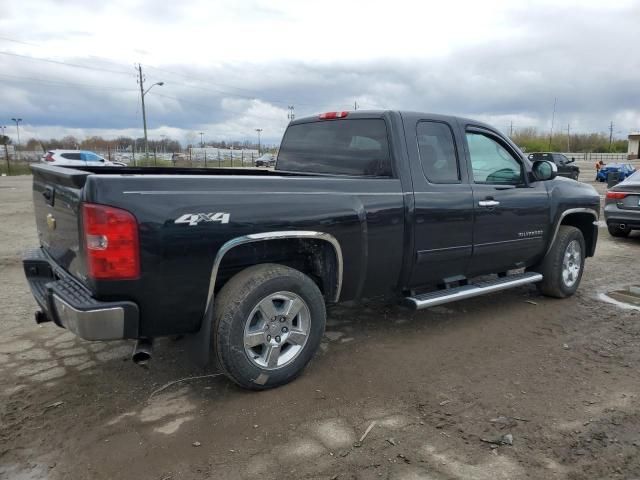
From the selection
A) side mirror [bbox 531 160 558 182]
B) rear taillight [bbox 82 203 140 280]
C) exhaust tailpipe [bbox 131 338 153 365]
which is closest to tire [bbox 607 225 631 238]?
side mirror [bbox 531 160 558 182]

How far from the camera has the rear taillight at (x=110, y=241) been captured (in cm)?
288

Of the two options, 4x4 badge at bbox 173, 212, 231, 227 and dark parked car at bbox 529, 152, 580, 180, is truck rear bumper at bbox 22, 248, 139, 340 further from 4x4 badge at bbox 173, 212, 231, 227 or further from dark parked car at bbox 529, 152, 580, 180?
dark parked car at bbox 529, 152, 580, 180

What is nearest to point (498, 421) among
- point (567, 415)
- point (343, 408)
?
point (567, 415)

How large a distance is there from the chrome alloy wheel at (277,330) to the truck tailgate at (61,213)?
1.11 meters

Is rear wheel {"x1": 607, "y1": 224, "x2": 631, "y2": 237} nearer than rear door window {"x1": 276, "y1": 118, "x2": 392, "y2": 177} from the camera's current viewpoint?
No

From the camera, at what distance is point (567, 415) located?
3.35 metres

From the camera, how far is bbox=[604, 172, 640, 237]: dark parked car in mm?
9695

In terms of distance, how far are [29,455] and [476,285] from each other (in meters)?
3.80

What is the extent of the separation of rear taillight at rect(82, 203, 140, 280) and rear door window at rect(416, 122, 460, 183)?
2.53 m

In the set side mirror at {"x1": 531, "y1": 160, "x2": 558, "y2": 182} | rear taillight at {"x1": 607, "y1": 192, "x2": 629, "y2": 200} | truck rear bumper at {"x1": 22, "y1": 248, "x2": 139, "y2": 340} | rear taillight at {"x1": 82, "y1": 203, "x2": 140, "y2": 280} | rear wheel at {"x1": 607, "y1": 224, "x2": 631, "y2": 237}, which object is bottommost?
rear wheel at {"x1": 607, "y1": 224, "x2": 631, "y2": 237}

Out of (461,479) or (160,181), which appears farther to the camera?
(160,181)

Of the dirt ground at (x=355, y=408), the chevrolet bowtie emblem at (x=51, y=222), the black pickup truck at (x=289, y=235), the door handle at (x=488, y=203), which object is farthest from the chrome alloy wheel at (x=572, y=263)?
the chevrolet bowtie emblem at (x=51, y=222)

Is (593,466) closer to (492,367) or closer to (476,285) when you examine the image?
(492,367)

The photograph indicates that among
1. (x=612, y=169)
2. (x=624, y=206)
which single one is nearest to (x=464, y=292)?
(x=624, y=206)
